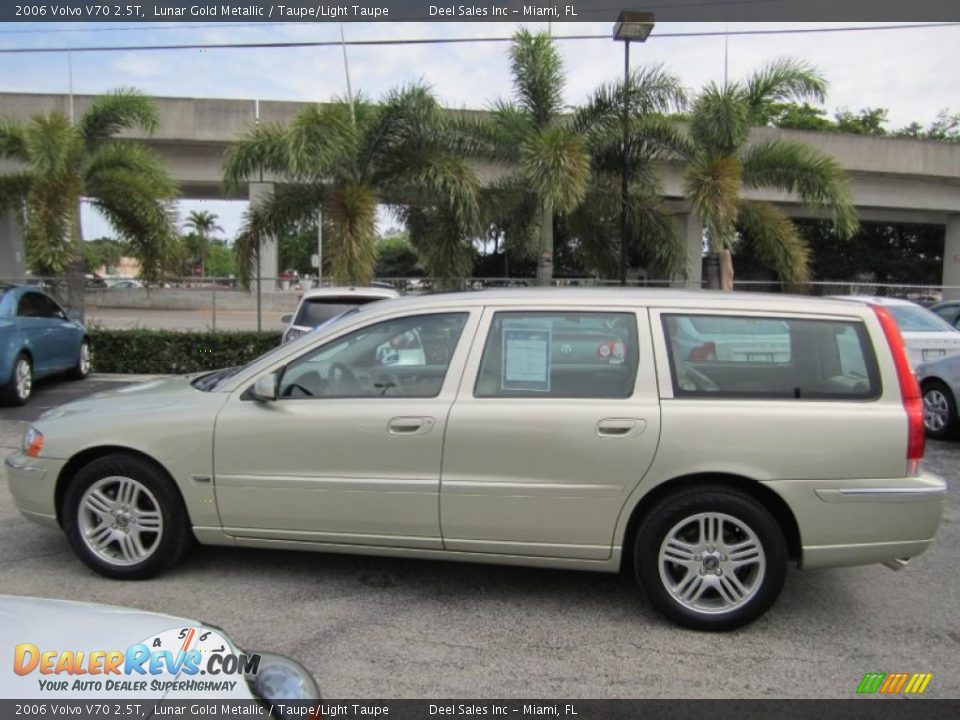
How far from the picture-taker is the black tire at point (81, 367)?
1146cm

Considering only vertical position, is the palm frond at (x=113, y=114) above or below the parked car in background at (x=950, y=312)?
above

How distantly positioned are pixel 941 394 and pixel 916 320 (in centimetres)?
221

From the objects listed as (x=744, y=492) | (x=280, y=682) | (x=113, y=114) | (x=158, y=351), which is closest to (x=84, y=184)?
(x=113, y=114)

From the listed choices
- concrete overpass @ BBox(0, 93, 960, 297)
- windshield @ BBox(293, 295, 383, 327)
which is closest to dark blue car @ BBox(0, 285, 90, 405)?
windshield @ BBox(293, 295, 383, 327)

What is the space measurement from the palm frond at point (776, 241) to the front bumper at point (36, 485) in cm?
1387

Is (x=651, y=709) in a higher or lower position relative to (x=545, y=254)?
lower

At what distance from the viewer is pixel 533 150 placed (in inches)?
509

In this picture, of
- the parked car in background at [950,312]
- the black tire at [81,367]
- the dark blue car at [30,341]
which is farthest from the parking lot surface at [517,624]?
the parked car in background at [950,312]

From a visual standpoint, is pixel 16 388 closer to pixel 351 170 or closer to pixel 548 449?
pixel 351 170

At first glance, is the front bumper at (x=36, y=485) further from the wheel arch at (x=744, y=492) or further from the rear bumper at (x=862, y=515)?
the rear bumper at (x=862, y=515)

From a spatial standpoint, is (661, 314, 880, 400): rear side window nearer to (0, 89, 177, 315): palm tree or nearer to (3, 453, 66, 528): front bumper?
(3, 453, 66, 528): front bumper

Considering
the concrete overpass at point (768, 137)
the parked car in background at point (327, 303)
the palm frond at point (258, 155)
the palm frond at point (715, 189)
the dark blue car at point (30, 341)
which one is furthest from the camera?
the concrete overpass at point (768, 137)

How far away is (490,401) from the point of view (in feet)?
12.5

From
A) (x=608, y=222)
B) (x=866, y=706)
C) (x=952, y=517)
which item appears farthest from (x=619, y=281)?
(x=866, y=706)
